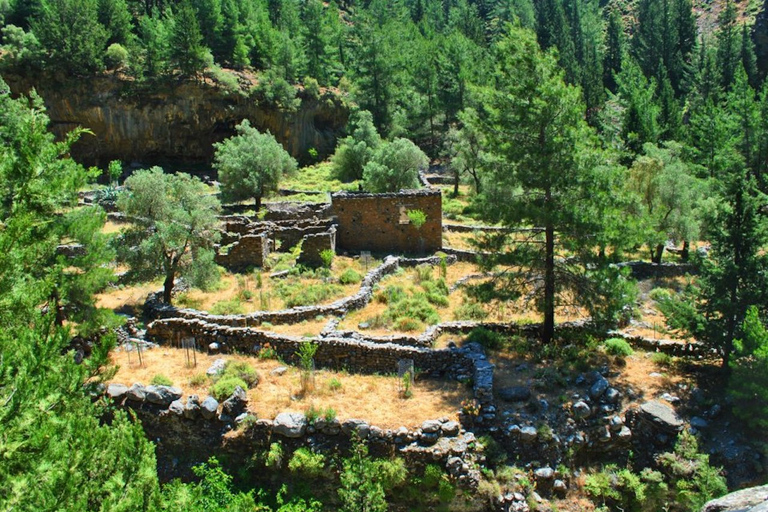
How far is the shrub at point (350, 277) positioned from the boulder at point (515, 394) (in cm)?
984

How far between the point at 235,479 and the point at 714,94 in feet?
226

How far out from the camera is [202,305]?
1884cm

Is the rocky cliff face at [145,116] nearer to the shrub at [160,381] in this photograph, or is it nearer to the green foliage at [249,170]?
the green foliage at [249,170]

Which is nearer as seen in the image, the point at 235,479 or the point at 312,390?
the point at 235,479

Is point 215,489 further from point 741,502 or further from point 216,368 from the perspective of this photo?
point 741,502

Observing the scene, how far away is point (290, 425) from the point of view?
1090cm

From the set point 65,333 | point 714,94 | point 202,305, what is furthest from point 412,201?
point 714,94

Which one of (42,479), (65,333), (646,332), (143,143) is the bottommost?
(646,332)

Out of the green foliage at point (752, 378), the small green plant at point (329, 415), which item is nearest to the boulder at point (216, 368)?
the small green plant at point (329, 415)

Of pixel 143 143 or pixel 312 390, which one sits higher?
pixel 143 143

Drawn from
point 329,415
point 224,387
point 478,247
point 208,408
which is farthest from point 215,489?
point 478,247

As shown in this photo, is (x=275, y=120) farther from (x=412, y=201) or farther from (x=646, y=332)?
(x=646, y=332)

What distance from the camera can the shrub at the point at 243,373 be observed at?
12.7 m

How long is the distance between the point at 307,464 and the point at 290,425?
0.82 meters
